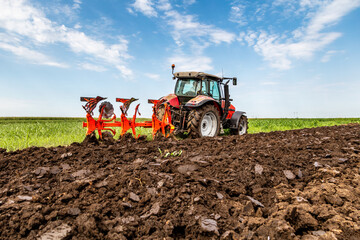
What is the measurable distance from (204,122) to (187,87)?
132 cm

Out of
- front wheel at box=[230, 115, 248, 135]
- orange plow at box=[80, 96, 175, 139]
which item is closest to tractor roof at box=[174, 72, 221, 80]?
orange plow at box=[80, 96, 175, 139]

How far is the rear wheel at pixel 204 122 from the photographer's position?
299 inches

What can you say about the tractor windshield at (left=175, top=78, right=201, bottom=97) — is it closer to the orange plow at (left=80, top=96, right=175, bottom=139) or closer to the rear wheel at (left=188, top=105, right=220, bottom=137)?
the rear wheel at (left=188, top=105, right=220, bottom=137)

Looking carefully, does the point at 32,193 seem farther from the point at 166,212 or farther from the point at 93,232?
the point at 166,212

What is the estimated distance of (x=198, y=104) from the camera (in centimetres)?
745

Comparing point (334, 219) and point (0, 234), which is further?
point (334, 219)

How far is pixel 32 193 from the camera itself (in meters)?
3.09

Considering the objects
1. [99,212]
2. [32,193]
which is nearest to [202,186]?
[99,212]

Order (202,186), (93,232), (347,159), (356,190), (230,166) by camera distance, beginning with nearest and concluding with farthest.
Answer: (93,232), (202,186), (356,190), (230,166), (347,159)

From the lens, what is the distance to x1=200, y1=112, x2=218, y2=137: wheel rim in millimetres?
8398

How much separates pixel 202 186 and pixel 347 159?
2971 mm

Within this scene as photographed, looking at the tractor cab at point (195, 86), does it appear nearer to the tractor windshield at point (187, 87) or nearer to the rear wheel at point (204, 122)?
the tractor windshield at point (187, 87)

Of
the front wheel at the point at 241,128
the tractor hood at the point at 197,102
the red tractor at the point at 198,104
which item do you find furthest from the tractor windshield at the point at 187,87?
the front wheel at the point at 241,128

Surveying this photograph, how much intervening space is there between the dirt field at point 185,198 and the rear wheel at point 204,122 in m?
3.24
